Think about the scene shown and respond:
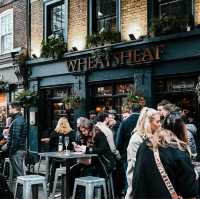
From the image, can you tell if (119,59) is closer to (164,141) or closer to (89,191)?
(89,191)

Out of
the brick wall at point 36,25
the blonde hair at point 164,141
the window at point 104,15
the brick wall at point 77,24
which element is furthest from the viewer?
the brick wall at point 36,25

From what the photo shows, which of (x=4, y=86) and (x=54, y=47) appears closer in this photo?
(x=54, y=47)

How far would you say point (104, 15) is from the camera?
14.2 metres

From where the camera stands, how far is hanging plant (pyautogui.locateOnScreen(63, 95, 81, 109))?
14273mm

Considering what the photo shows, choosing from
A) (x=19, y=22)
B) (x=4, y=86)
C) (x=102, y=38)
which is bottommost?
(x=4, y=86)

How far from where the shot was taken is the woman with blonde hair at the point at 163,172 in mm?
3756

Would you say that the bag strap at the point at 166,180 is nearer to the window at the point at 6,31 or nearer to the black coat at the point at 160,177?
the black coat at the point at 160,177

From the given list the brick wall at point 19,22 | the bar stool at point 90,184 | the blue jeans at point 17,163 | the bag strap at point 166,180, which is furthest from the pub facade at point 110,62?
the bag strap at point 166,180

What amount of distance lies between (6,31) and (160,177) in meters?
15.9

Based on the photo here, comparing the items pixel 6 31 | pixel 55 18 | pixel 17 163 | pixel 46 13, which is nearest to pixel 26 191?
pixel 17 163

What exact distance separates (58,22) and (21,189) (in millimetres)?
8704

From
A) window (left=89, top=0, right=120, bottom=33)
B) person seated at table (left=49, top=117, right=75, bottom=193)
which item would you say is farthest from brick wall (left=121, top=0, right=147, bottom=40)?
person seated at table (left=49, top=117, right=75, bottom=193)

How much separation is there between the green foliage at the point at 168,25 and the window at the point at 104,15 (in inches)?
68.4

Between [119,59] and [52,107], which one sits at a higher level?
[119,59]
